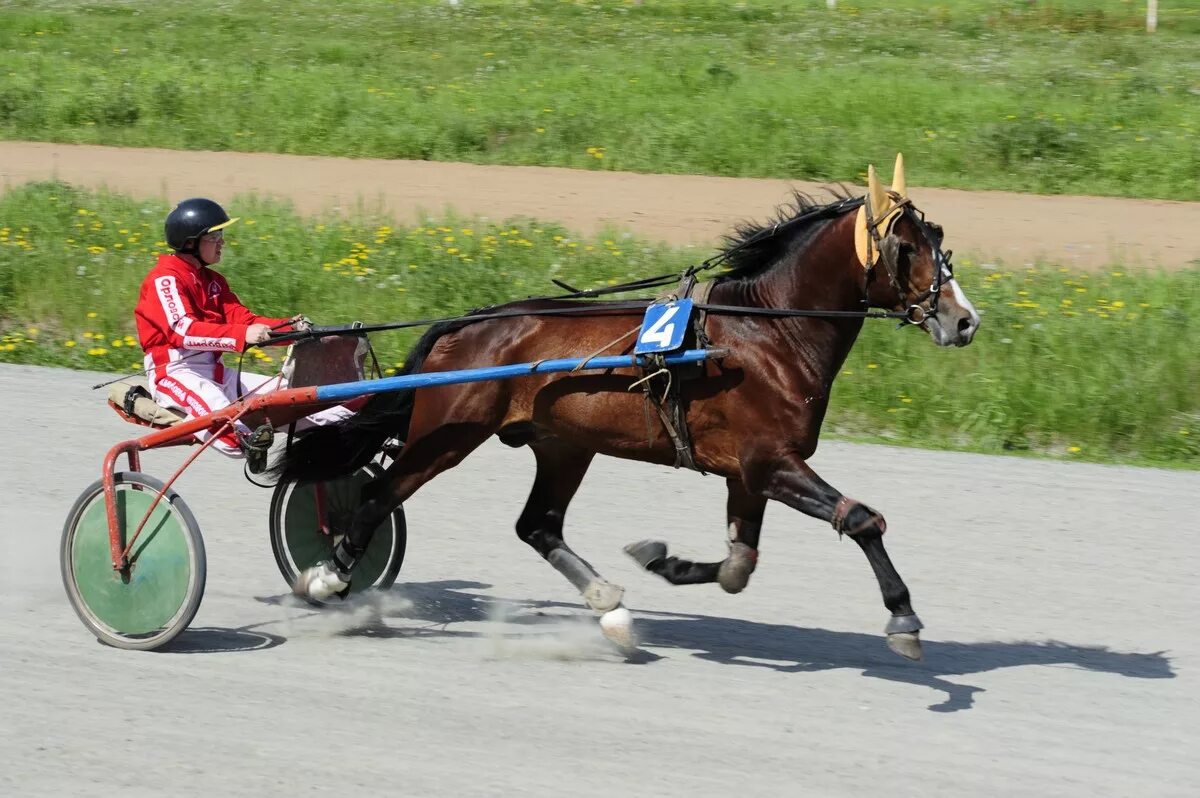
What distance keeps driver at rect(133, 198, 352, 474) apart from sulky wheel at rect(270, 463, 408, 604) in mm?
359

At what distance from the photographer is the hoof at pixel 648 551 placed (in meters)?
6.04

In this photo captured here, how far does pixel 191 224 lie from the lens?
585cm

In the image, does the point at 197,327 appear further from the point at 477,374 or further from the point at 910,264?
the point at 910,264

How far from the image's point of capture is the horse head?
5277 mm

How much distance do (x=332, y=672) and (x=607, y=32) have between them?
18.4 metres

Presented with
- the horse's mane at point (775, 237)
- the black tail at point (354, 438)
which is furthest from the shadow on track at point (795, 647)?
the horse's mane at point (775, 237)

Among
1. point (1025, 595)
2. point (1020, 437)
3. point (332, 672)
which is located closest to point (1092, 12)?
point (1020, 437)

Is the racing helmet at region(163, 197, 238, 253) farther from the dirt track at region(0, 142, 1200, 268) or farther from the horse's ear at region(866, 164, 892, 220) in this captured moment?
the dirt track at region(0, 142, 1200, 268)

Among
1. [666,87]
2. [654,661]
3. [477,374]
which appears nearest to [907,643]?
[654,661]

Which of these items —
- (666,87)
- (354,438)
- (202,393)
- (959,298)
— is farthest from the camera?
(666,87)

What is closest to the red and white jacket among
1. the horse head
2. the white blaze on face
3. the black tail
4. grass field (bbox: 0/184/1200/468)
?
the black tail

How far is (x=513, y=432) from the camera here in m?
6.04

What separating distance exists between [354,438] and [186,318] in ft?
2.57

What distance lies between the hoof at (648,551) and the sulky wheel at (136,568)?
1.57 meters
